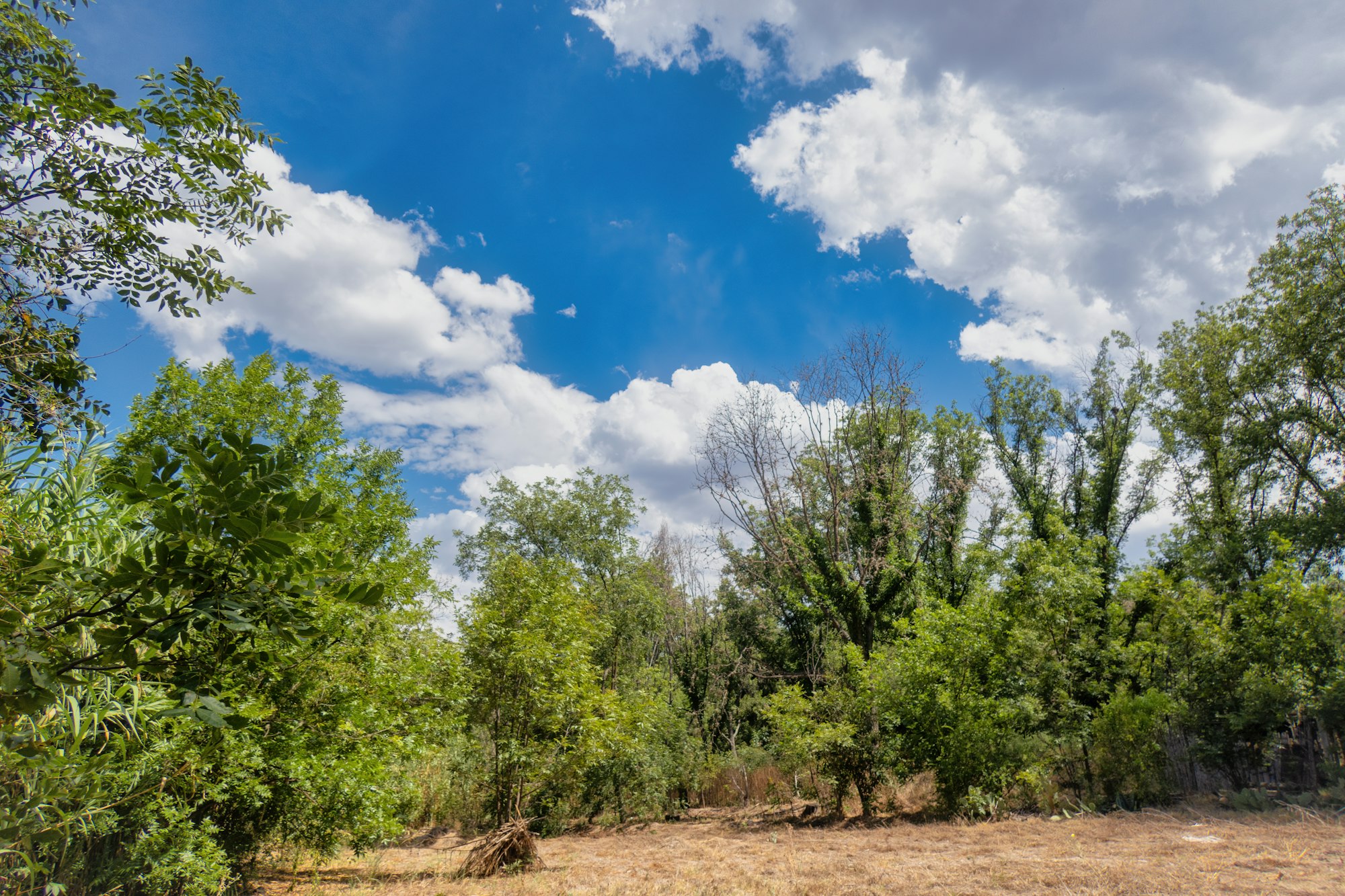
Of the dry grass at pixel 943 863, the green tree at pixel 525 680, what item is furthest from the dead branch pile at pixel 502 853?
the green tree at pixel 525 680

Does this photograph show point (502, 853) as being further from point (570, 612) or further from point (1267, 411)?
point (1267, 411)

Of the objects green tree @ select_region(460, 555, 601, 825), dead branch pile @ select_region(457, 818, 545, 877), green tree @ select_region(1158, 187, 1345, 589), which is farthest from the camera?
green tree @ select_region(1158, 187, 1345, 589)

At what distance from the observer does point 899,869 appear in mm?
7379

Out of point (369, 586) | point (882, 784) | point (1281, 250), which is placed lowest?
point (882, 784)

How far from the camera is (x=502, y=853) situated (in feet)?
29.5

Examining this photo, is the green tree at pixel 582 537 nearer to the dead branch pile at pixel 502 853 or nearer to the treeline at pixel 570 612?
the treeline at pixel 570 612

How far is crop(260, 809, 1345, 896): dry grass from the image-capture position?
5.91 meters

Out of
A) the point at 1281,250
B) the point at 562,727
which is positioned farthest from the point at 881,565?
the point at 1281,250

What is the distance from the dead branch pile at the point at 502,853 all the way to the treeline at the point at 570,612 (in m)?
1.09

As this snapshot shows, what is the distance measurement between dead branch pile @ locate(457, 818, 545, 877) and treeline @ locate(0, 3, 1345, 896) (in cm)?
109

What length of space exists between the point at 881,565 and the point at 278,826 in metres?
12.9

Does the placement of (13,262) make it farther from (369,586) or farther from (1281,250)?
(1281,250)

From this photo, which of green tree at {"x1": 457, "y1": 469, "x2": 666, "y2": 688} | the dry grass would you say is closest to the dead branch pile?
the dry grass

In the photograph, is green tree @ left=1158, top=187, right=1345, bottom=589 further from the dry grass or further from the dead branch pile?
the dead branch pile
